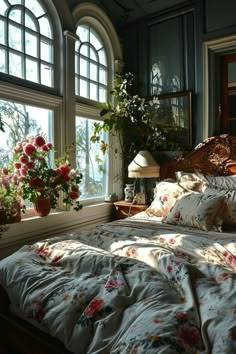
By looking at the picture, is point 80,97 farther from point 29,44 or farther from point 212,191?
point 212,191

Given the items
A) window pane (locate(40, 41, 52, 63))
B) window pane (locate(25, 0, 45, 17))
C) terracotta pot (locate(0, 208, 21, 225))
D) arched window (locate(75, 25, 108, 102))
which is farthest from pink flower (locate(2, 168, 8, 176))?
window pane (locate(25, 0, 45, 17))

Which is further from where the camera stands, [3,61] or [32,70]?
[32,70]

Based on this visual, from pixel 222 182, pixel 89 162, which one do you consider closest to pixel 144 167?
pixel 89 162

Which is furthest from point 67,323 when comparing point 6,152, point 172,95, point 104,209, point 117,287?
point 172,95

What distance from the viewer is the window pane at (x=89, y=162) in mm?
3283

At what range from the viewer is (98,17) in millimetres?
3389

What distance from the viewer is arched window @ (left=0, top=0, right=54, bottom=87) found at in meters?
2.45

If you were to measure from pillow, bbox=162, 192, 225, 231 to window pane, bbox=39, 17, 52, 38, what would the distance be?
209cm

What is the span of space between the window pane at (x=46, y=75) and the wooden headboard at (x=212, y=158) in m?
1.62

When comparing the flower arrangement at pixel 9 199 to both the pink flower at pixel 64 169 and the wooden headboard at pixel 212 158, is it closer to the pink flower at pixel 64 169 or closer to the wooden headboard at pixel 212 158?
the pink flower at pixel 64 169

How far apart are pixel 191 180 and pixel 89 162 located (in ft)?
3.98

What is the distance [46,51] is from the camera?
9.35 feet

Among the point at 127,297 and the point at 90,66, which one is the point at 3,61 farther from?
the point at 127,297

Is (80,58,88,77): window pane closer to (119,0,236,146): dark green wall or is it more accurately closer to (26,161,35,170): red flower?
(119,0,236,146): dark green wall
